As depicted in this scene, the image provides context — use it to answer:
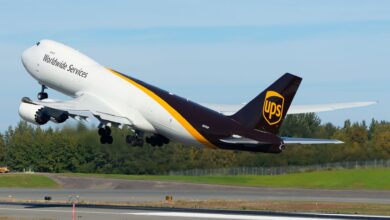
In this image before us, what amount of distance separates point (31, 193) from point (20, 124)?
20.1 meters

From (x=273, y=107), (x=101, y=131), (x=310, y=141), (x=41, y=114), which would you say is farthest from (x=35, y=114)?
(x=310, y=141)

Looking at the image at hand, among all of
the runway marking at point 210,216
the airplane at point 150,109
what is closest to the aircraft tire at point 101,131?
the airplane at point 150,109

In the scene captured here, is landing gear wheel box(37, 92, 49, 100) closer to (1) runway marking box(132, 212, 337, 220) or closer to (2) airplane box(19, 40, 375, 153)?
(2) airplane box(19, 40, 375, 153)

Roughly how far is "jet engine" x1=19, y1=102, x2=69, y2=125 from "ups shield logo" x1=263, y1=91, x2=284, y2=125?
1546cm

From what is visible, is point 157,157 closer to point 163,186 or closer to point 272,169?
point 163,186

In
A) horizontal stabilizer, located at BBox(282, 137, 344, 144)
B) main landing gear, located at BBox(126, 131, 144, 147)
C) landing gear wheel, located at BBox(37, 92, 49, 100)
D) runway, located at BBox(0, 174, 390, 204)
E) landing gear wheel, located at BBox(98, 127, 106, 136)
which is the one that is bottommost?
runway, located at BBox(0, 174, 390, 204)

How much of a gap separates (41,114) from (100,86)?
17.4ft

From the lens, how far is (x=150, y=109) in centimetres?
7081

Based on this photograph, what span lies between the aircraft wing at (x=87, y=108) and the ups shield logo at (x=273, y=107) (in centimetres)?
1161

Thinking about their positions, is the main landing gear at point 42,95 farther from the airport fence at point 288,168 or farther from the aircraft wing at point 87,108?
the airport fence at point 288,168

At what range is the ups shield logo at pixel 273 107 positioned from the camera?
Result: 65.9 m

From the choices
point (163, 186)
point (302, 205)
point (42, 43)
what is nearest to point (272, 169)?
point (163, 186)

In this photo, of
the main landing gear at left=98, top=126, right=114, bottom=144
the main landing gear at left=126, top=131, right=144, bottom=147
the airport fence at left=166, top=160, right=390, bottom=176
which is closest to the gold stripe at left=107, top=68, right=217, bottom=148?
the main landing gear at left=126, top=131, right=144, bottom=147

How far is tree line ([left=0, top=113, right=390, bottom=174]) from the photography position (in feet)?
269
